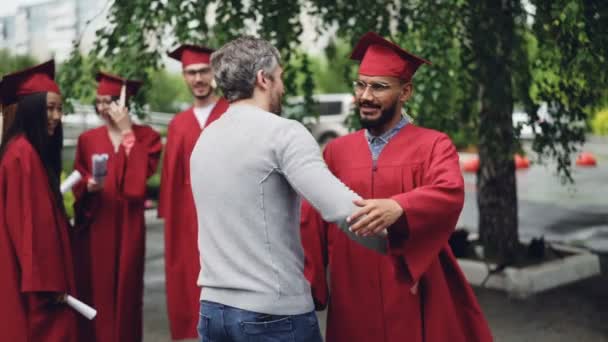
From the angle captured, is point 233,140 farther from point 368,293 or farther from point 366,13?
point 366,13

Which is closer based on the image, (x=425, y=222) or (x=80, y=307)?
(x=425, y=222)

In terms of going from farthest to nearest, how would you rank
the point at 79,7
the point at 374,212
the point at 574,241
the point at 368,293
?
the point at 79,7
the point at 574,241
the point at 368,293
the point at 374,212

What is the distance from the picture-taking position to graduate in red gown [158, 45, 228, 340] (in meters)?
5.52

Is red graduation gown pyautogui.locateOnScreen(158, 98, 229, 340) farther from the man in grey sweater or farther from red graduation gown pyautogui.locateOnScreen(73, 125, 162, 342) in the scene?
the man in grey sweater

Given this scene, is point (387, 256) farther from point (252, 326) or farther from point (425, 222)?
point (252, 326)

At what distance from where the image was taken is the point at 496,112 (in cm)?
776

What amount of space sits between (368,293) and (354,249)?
0.60 feet

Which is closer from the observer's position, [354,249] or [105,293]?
[354,249]

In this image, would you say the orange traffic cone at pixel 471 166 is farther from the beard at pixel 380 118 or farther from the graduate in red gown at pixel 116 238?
the beard at pixel 380 118

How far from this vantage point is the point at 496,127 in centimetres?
788

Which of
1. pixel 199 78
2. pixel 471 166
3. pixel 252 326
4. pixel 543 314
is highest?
pixel 199 78

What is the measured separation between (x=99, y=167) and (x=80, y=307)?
4.03ft

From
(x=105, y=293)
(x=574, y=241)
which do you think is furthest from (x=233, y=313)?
(x=574, y=241)

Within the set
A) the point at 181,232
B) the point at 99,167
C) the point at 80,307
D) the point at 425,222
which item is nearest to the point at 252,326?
the point at 425,222
